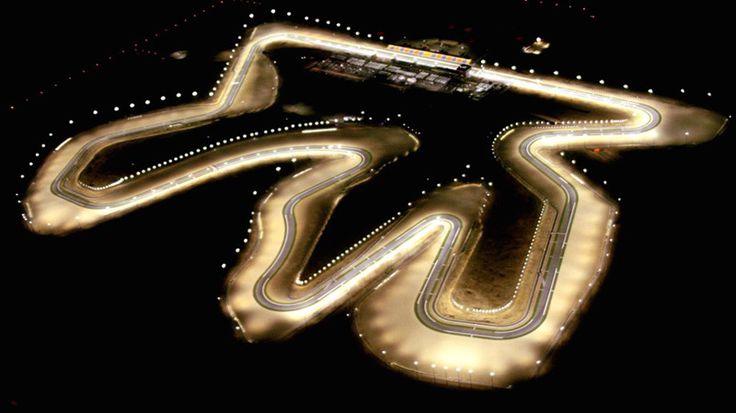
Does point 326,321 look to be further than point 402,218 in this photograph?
No

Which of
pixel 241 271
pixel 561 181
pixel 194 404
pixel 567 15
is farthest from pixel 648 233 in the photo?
pixel 567 15

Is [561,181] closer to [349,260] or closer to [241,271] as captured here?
[349,260]

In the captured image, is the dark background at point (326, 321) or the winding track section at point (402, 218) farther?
the winding track section at point (402, 218)

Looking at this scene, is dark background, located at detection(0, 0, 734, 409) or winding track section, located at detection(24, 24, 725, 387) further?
winding track section, located at detection(24, 24, 725, 387)
